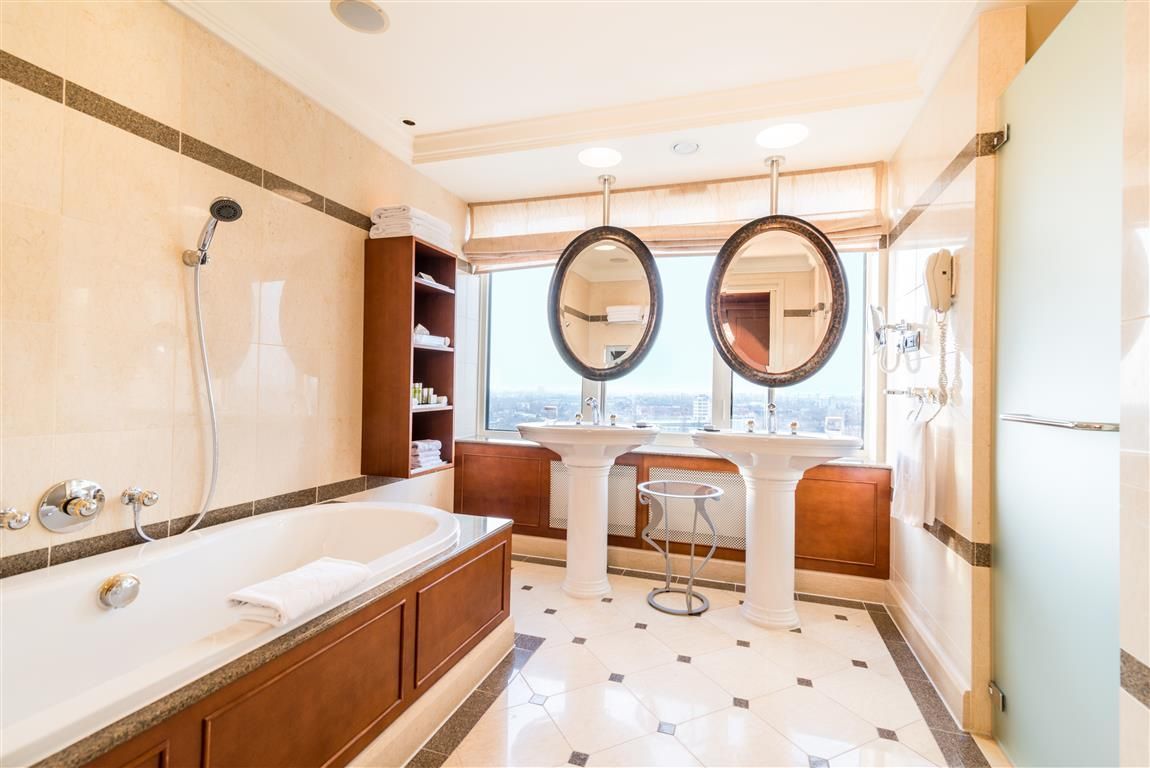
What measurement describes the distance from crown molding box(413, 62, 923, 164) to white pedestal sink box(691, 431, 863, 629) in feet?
5.03

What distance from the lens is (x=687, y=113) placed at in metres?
2.53

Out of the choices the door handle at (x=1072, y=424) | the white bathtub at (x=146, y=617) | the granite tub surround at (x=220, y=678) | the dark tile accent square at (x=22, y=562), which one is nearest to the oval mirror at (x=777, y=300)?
the door handle at (x=1072, y=424)

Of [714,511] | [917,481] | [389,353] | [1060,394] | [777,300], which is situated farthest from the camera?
[714,511]

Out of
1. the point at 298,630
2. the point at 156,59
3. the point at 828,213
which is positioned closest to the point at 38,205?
the point at 156,59

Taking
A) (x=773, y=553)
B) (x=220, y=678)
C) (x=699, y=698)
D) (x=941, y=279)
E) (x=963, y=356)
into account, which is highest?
(x=941, y=279)

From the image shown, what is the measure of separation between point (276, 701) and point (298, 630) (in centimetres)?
15

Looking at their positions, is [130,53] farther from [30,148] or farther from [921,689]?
[921,689]

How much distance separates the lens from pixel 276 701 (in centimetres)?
117

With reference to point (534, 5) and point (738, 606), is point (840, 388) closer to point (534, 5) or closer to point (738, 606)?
point (738, 606)

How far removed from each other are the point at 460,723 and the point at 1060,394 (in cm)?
206

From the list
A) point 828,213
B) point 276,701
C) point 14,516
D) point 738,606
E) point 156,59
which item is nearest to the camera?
point 276,701

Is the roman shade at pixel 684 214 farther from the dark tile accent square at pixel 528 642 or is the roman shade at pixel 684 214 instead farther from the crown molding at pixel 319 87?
the dark tile accent square at pixel 528 642

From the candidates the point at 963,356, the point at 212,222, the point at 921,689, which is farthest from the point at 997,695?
the point at 212,222

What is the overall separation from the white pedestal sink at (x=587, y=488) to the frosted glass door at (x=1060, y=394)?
1626 mm
